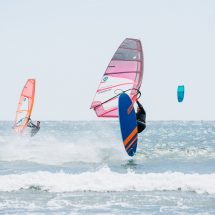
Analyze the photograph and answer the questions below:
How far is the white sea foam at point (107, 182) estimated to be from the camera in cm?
1405

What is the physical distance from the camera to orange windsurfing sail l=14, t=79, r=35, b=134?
2293 centimetres

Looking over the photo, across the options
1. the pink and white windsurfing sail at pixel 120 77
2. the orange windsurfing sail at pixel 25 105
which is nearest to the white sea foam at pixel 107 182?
the pink and white windsurfing sail at pixel 120 77

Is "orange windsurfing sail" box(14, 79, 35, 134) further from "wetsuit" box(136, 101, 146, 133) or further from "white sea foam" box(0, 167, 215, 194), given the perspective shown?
"wetsuit" box(136, 101, 146, 133)

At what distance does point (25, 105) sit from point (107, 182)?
9.62 meters

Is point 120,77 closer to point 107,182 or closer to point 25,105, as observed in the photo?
point 107,182

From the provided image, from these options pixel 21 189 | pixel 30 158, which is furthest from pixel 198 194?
pixel 30 158

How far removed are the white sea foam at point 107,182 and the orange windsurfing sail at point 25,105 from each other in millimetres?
7031

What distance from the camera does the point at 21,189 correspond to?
14039mm

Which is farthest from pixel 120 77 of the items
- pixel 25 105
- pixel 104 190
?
pixel 25 105

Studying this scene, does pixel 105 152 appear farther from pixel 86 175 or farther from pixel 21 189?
pixel 21 189

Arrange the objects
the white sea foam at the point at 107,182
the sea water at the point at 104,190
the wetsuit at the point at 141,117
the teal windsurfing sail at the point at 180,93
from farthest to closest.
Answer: the teal windsurfing sail at the point at 180,93 < the white sea foam at the point at 107,182 < the wetsuit at the point at 141,117 < the sea water at the point at 104,190

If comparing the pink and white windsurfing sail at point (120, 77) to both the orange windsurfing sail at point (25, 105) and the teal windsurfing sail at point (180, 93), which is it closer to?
the teal windsurfing sail at point (180, 93)

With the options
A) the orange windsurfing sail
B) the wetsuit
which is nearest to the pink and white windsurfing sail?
the wetsuit

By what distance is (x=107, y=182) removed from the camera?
1482 cm
